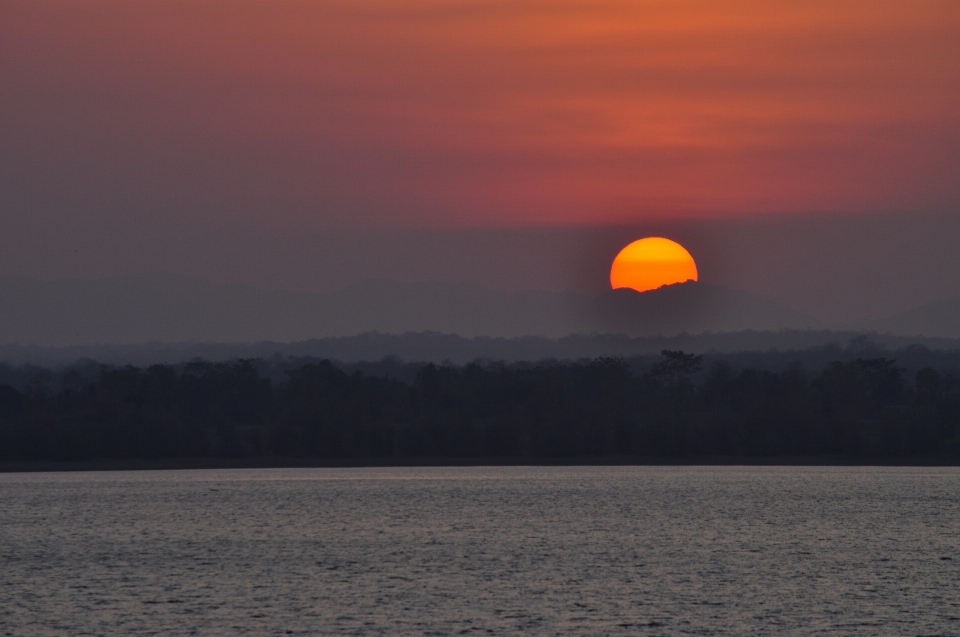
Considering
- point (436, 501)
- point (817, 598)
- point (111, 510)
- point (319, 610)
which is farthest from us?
point (436, 501)

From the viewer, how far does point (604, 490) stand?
6939 inches

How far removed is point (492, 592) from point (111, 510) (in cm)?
7955

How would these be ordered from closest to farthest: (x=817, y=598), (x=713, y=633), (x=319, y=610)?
(x=713, y=633)
(x=319, y=610)
(x=817, y=598)

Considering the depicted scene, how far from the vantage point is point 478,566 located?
3162 inches

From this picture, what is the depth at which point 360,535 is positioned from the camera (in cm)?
10456

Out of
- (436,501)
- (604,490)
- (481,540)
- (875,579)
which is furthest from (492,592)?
(604,490)

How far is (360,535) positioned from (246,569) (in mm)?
25969

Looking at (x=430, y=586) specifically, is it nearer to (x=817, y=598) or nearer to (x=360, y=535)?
(x=817, y=598)

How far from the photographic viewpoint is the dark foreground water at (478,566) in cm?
5862

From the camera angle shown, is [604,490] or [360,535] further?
[604,490]

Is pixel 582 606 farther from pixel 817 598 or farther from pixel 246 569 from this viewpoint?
pixel 246 569

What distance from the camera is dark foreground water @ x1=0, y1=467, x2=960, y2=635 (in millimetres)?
58625

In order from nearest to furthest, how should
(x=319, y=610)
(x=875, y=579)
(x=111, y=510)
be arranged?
(x=319, y=610)
(x=875, y=579)
(x=111, y=510)

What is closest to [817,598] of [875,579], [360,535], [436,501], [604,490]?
[875,579]
